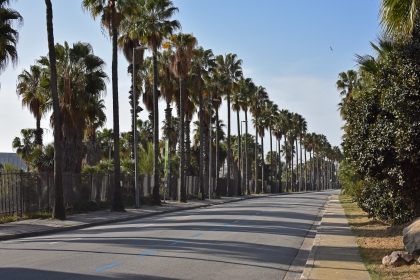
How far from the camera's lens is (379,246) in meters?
15.8

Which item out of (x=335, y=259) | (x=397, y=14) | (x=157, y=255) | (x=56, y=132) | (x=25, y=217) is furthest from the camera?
(x=25, y=217)

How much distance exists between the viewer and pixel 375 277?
10.6 m

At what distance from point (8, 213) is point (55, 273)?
15.6m

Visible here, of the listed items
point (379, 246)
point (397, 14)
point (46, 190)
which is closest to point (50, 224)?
point (46, 190)

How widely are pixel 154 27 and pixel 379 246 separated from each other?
26.1 metres

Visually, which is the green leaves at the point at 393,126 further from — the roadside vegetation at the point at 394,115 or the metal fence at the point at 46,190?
the metal fence at the point at 46,190

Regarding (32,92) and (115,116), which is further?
(32,92)

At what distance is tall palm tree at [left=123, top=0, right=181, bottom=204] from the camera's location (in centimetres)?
3822

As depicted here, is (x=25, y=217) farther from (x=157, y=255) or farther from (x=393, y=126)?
(x=393, y=126)

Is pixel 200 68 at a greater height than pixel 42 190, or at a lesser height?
greater

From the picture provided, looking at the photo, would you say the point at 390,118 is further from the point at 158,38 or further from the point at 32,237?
the point at 158,38

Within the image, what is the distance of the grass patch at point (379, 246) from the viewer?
35.6 ft

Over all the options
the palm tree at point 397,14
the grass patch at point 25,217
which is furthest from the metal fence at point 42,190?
the palm tree at point 397,14

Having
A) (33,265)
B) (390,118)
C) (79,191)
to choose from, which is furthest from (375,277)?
(79,191)
